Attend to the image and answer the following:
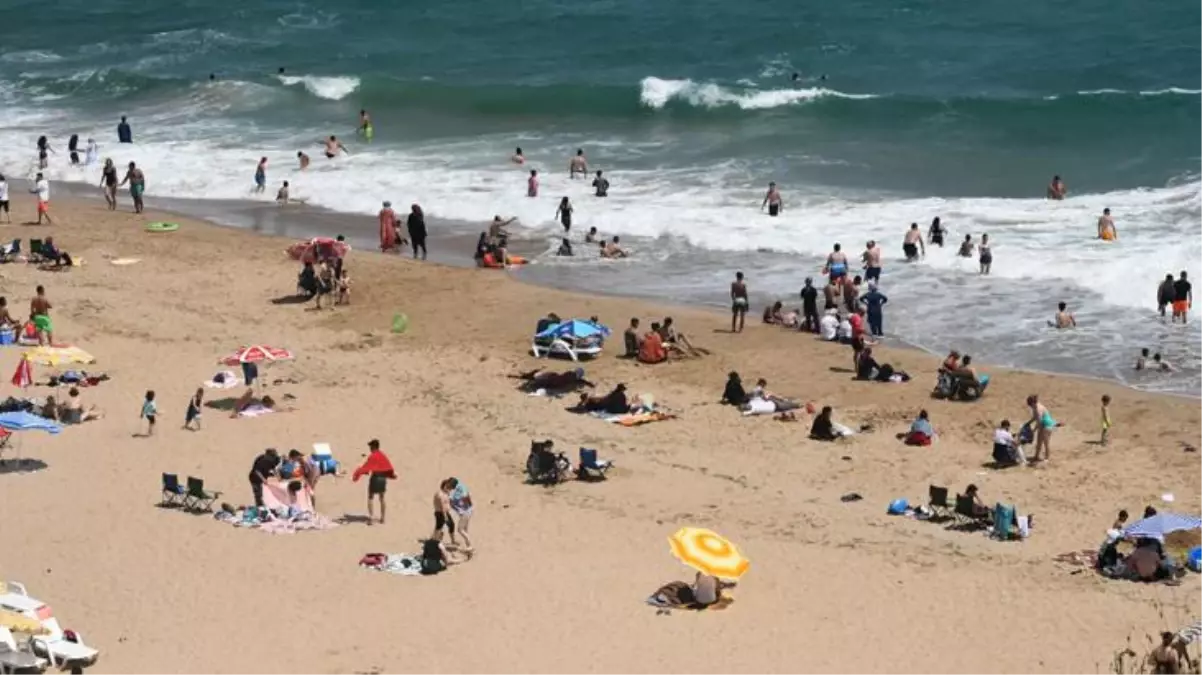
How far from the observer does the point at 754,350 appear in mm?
24984

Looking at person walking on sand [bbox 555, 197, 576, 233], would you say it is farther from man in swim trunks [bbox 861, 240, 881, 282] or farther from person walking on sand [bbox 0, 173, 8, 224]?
person walking on sand [bbox 0, 173, 8, 224]

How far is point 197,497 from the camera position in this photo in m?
18.9

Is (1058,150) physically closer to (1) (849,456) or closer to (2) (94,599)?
(1) (849,456)

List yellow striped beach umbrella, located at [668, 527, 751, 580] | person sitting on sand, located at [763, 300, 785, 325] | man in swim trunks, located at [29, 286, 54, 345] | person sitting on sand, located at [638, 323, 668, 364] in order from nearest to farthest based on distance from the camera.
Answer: yellow striped beach umbrella, located at [668, 527, 751, 580], person sitting on sand, located at [638, 323, 668, 364], man in swim trunks, located at [29, 286, 54, 345], person sitting on sand, located at [763, 300, 785, 325]

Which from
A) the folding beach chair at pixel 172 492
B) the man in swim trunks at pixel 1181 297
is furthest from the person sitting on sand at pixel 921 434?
the folding beach chair at pixel 172 492

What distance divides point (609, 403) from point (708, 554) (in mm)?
6153

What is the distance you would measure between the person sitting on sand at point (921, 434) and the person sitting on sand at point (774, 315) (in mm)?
5217

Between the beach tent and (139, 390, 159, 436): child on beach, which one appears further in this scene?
(139, 390, 159, 436): child on beach

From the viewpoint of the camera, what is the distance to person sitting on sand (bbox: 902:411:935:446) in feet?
69.6

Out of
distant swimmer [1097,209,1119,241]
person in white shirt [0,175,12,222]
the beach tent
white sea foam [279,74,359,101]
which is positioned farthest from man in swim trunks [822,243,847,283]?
white sea foam [279,74,359,101]

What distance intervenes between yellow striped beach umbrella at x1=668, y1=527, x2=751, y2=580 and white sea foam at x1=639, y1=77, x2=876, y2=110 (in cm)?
2843

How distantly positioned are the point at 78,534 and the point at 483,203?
17.6 meters

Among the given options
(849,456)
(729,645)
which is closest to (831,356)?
(849,456)

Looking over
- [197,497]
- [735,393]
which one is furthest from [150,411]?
[735,393]
